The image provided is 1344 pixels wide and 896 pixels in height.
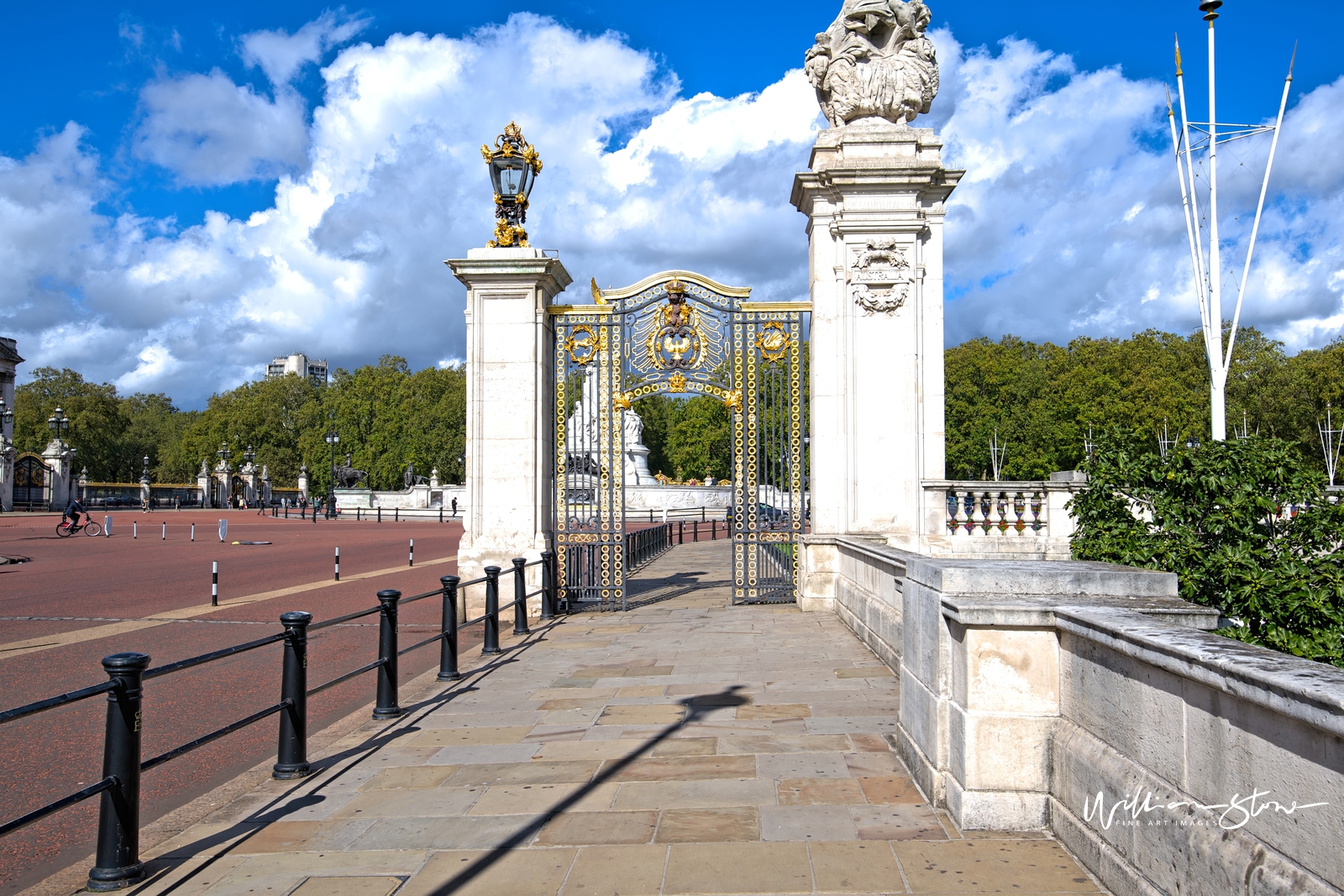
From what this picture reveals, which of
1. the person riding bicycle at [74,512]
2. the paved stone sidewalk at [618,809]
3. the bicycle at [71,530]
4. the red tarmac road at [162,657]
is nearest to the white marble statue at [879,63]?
the paved stone sidewalk at [618,809]

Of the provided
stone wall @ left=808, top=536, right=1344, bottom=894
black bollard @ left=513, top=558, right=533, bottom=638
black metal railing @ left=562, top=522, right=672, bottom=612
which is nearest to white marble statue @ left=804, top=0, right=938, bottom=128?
black metal railing @ left=562, top=522, right=672, bottom=612

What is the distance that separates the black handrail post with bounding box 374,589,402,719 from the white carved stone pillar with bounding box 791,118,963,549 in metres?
7.36

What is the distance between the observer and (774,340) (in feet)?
46.2

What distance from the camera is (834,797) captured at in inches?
208

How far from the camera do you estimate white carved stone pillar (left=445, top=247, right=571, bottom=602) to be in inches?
533

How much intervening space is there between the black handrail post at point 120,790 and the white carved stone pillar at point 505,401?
908 cm

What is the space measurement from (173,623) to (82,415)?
9479cm

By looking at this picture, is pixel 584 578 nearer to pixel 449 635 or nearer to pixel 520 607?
pixel 520 607

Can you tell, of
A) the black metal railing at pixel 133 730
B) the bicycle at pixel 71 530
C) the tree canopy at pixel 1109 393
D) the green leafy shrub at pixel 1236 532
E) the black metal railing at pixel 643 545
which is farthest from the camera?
the tree canopy at pixel 1109 393

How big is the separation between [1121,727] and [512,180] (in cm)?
1218

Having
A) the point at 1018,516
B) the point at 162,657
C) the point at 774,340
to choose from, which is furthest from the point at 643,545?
the point at 162,657

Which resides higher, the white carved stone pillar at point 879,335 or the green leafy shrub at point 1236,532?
the white carved stone pillar at point 879,335

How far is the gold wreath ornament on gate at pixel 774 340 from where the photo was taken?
46.2 feet

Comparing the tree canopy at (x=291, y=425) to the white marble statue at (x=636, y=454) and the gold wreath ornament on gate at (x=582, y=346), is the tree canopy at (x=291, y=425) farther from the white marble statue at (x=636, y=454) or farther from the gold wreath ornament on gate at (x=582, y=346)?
the gold wreath ornament on gate at (x=582, y=346)
